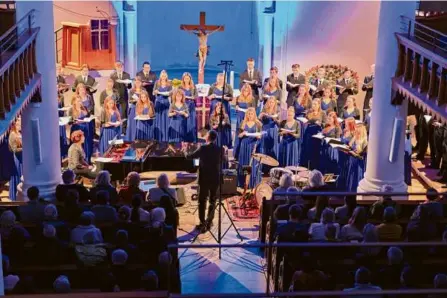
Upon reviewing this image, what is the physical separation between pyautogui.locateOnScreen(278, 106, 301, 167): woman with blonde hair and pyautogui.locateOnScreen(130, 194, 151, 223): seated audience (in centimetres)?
518

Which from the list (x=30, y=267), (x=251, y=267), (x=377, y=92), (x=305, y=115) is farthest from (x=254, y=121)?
(x=30, y=267)

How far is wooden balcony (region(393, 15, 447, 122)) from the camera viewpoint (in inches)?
374

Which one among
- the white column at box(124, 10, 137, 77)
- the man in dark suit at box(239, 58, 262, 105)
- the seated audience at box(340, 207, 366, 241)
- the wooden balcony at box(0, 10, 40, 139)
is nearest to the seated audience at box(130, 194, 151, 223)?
the wooden balcony at box(0, 10, 40, 139)

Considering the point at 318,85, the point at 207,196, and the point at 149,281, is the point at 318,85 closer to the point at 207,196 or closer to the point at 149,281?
the point at 207,196

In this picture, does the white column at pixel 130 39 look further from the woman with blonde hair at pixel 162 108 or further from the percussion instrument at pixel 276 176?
the percussion instrument at pixel 276 176

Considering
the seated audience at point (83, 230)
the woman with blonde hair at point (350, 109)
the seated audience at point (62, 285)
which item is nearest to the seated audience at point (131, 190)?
the seated audience at point (83, 230)

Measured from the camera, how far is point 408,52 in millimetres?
10594

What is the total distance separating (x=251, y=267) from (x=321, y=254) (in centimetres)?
194

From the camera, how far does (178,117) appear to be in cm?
1493

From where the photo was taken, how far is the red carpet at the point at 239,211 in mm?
12125

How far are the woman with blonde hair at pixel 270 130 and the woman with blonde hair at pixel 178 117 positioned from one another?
1680mm

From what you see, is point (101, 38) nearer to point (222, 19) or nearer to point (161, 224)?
point (222, 19)

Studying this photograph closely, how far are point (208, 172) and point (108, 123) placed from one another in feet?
13.2

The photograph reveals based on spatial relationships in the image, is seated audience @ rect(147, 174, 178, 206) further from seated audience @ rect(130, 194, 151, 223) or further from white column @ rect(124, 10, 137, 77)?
white column @ rect(124, 10, 137, 77)
